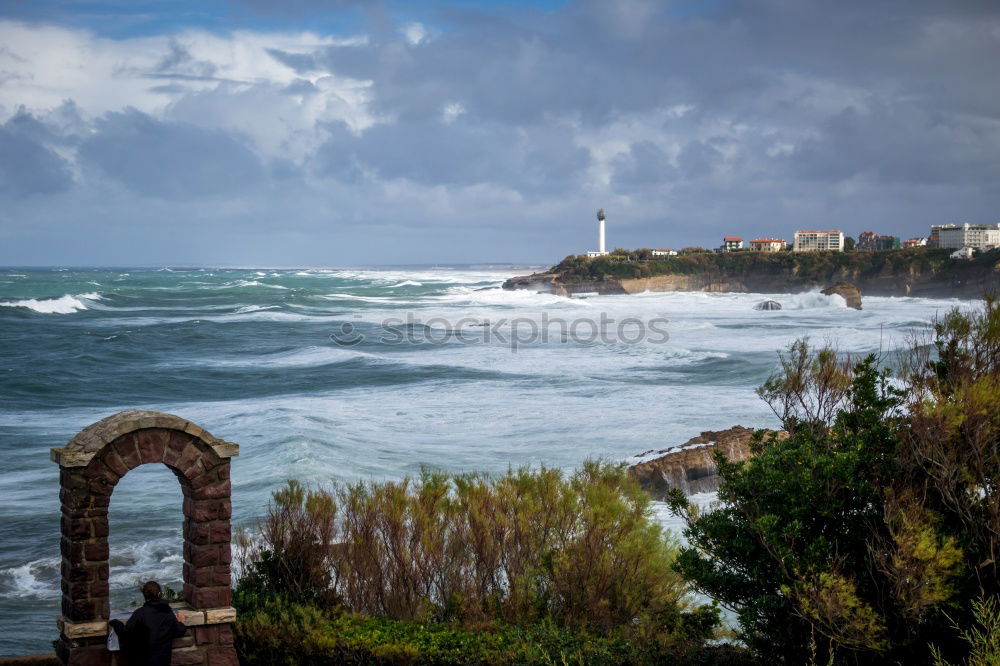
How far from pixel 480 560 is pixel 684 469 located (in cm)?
816

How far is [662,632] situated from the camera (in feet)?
35.2

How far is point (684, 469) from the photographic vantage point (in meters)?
19.1

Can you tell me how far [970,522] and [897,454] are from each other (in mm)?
970

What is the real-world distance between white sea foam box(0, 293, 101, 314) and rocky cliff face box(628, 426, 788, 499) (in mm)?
67813

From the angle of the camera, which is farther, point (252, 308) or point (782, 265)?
point (782, 265)

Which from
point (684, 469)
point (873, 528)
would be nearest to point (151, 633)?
point (873, 528)

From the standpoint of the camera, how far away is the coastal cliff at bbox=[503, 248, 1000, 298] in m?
103

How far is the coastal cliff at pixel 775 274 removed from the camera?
103m

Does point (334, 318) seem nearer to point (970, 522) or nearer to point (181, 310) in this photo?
point (181, 310)

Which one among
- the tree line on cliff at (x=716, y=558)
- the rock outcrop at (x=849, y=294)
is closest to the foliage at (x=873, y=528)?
the tree line on cliff at (x=716, y=558)

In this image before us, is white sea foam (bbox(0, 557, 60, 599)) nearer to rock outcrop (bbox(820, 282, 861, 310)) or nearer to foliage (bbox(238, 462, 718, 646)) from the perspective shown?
foliage (bbox(238, 462, 718, 646))

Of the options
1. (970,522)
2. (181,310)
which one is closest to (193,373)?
(970,522)

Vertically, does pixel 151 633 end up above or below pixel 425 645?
above

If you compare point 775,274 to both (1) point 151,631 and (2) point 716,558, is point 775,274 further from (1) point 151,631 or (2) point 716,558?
(1) point 151,631
